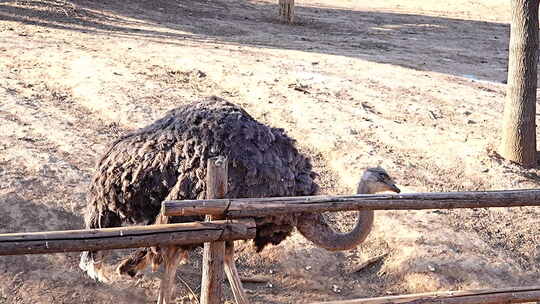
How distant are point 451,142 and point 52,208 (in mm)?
4340

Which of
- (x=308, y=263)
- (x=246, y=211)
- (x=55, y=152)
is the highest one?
(x=246, y=211)

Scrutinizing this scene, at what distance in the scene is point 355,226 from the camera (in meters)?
4.65

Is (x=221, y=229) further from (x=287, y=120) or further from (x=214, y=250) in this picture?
(x=287, y=120)

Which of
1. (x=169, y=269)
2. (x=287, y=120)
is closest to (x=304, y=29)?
(x=287, y=120)

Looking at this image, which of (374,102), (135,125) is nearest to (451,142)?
(374,102)

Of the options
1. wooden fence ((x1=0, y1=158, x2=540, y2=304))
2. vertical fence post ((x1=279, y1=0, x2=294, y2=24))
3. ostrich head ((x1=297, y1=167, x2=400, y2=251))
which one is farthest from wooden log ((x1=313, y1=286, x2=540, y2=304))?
vertical fence post ((x1=279, y1=0, x2=294, y2=24))

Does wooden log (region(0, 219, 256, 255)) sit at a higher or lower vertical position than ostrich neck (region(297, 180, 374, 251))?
higher

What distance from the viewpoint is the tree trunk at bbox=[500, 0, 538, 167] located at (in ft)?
23.5

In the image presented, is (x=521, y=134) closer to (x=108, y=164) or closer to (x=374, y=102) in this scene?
(x=374, y=102)

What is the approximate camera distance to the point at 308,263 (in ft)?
18.8

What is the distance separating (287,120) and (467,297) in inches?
178

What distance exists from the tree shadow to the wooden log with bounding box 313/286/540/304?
285 inches

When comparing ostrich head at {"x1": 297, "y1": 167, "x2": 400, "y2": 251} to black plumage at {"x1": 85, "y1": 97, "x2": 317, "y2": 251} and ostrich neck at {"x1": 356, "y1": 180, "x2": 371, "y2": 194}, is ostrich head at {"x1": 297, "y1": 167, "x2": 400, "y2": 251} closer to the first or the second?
ostrich neck at {"x1": 356, "y1": 180, "x2": 371, "y2": 194}

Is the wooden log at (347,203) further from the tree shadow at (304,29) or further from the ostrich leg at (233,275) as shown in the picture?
the tree shadow at (304,29)
